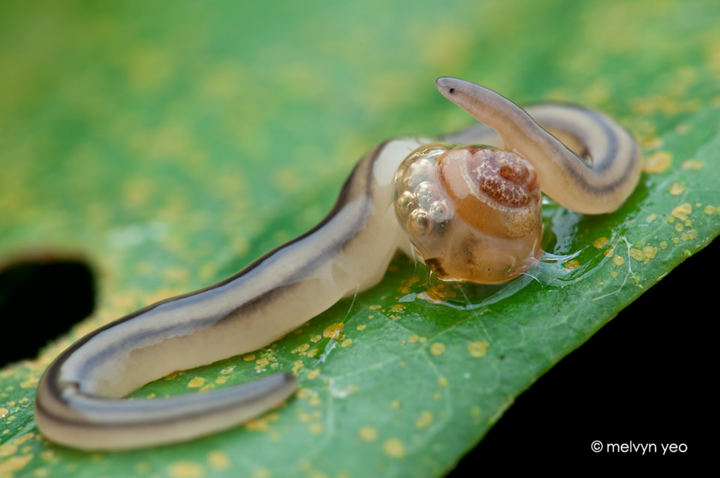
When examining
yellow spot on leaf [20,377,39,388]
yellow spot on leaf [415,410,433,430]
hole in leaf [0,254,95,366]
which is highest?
yellow spot on leaf [415,410,433,430]

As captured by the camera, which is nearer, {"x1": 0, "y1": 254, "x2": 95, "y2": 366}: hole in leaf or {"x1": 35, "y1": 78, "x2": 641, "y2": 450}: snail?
{"x1": 35, "y1": 78, "x2": 641, "y2": 450}: snail

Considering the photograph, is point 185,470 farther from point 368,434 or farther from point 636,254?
point 636,254

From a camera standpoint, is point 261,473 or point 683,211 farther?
point 683,211

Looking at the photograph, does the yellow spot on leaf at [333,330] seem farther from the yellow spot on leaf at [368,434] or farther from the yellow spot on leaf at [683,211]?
the yellow spot on leaf at [683,211]

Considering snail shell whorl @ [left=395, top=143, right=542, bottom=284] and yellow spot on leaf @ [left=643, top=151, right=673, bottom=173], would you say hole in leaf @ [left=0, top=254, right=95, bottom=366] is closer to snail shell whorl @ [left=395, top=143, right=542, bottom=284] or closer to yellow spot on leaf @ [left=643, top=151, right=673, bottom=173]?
snail shell whorl @ [left=395, top=143, right=542, bottom=284]

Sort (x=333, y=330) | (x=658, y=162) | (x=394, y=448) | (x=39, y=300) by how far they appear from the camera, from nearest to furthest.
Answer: (x=394, y=448) → (x=333, y=330) → (x=658, y=162) → (x=39, y=300)

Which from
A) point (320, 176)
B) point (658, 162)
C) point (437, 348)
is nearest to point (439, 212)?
point (437, 348)

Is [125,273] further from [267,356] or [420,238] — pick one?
[420,238]

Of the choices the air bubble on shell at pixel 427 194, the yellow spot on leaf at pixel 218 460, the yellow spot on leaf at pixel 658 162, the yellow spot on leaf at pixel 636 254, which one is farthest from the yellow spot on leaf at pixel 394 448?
the yellow spot on leaf at pixel 658 162

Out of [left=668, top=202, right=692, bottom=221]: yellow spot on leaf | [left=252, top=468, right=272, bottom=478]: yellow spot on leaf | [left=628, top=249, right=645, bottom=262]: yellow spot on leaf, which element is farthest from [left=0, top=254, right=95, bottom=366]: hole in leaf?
[left=668, top=202, right=692, bottom=221]: yellow spot on leaf
